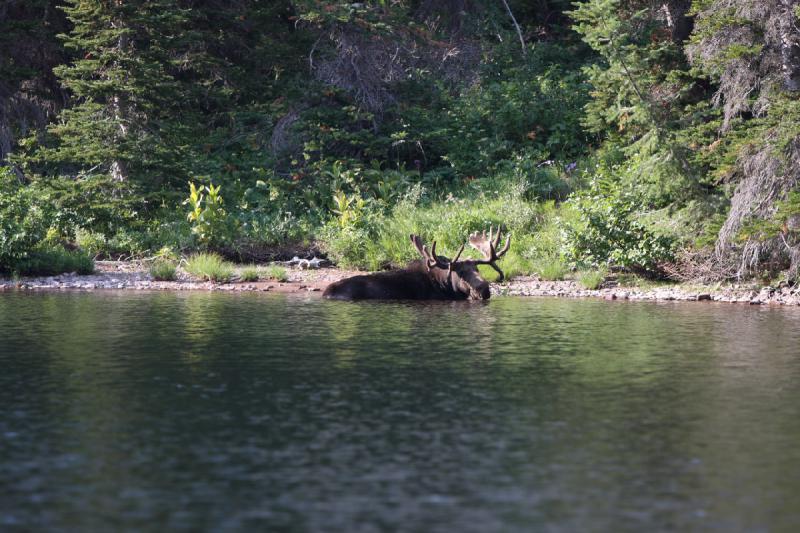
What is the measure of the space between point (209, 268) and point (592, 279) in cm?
869

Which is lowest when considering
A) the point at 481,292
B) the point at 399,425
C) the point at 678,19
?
the point at 399,425

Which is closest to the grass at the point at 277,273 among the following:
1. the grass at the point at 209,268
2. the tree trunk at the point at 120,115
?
the grass at the point at 209,268

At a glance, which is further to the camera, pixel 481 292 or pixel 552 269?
pixel 552 269

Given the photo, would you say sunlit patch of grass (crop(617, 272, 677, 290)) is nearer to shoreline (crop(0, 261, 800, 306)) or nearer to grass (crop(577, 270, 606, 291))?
shoreline (crop(0, 261, 800, 306))

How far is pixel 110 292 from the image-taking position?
25.0 m

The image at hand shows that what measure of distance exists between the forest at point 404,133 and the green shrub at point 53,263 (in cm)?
5

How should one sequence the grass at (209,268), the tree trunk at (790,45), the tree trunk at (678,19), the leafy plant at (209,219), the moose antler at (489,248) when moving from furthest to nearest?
the tree trunk at (678,19) → the leafy plant at (209,219) → the grass at (209,268) → the moose antler at (489,248) → the tree trunk at (790,45)

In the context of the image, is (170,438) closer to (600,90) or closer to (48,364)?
(48,364)

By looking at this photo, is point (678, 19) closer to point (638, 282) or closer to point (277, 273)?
point (638, 282)

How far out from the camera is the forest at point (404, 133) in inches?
921

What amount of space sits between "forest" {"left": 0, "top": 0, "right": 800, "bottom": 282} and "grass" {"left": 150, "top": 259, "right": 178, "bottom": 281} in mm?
1178

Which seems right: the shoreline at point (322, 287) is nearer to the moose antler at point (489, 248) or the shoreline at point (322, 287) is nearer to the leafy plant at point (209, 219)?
the moose antler at point (489, 248)

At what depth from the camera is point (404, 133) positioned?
32844mm

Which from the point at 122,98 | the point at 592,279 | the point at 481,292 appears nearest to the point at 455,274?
the point at 481,292
